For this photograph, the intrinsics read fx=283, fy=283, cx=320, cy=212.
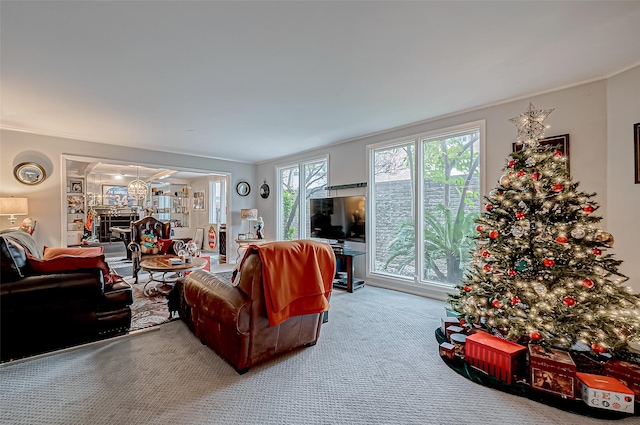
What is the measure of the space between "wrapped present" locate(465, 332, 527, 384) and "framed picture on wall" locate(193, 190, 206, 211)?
359 inches

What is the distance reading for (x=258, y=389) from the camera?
1.99 metres

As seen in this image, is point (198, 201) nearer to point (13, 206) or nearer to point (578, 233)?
point (13, 206)

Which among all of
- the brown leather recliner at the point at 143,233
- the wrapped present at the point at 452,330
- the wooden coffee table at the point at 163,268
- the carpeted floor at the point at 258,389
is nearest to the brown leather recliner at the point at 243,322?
the carpeted floor at the point at 258,389

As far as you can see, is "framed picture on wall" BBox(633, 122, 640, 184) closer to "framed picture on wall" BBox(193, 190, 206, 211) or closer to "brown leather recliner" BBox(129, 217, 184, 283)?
"brown leather recliner" BBox(129, 217, 184, 283)

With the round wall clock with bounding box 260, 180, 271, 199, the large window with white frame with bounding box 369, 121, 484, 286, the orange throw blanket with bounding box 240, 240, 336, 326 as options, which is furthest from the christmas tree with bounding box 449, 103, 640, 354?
the round wall clock with bounding box 260, 180, 271, 199

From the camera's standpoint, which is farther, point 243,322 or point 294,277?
point 294,277

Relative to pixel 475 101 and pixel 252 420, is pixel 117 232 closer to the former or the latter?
pixel 252 420

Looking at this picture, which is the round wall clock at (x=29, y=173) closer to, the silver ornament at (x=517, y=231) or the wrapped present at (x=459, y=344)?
the wrapped present at (x=459, y=344)

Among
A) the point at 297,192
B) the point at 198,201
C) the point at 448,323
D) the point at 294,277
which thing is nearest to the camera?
the point at 294,277

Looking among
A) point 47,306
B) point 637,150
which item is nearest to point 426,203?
point 637,150

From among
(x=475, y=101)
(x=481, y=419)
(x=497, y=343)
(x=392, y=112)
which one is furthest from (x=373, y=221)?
(x=481, y=419)

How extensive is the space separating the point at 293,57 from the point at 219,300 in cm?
210

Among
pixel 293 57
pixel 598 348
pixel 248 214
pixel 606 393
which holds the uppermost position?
pixel 293 57

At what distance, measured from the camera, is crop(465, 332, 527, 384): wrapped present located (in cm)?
210
